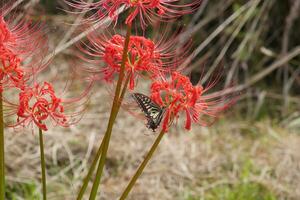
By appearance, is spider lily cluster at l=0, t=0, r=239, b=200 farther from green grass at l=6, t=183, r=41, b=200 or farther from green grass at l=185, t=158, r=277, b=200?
green grass at l=185, t=158, r=277, b=200

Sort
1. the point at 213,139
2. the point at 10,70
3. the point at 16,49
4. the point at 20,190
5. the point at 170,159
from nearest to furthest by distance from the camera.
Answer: the point at 10,70 < the point at 16,49 < the point at 20,190 < the point at 170,159 < the point at 213,139

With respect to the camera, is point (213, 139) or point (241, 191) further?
point (213, 139)

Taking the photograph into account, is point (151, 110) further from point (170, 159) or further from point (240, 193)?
point (170, 159)

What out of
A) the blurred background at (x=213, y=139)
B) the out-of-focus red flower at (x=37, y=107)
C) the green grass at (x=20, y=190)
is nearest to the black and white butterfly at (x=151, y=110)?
the out-of-focus red flower at (x=37, y=107)

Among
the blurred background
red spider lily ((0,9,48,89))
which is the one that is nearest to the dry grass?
the blurred background

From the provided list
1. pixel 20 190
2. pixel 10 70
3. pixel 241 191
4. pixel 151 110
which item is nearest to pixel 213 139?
pixel 241 191

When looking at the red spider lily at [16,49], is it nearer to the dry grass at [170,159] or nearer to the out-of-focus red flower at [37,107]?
the out-of-focus red flower at [37,107]

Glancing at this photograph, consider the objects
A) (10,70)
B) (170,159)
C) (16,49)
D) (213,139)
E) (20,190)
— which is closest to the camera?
(10,70)
